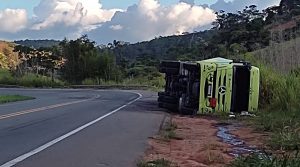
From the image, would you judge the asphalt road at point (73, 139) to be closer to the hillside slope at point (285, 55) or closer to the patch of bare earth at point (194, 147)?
the patch of bare earth at point (194, 147)

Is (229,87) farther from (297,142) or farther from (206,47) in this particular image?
(206,47)

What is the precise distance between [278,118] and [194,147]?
6014mm

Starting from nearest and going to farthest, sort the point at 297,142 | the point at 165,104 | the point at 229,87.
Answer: the point at 297,142 → the point at 229,87 → the point at 165,104

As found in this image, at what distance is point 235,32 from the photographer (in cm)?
5762

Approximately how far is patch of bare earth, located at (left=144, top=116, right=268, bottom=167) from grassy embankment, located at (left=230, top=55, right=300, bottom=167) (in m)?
0.84

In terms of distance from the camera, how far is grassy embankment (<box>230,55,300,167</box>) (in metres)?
9.06

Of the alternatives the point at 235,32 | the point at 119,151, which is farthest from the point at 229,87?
the point at 235,32

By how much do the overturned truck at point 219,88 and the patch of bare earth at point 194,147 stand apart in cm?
421

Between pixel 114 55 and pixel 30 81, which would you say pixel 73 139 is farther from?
pixel 114 55

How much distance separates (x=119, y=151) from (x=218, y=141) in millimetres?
3885

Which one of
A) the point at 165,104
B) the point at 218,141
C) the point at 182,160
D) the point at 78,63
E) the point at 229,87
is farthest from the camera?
the point at 78,63

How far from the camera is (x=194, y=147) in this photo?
12812 millimetres

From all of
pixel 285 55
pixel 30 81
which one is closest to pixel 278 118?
pixel 285 55

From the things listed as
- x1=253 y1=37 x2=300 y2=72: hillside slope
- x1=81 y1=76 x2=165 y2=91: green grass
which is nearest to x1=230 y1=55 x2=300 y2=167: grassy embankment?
x1=253 y1=37 x2=300 y2=72: hillside slope
